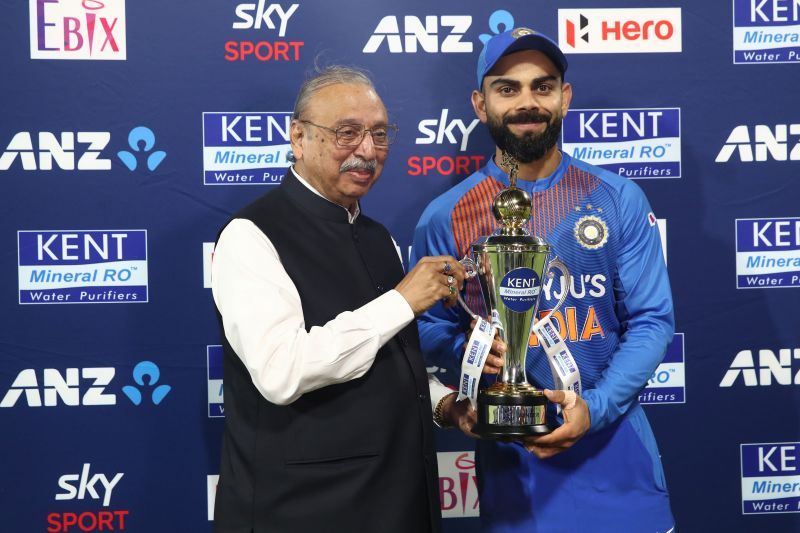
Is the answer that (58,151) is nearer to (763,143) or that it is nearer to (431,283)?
(431,283)

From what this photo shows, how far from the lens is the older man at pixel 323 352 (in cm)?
154

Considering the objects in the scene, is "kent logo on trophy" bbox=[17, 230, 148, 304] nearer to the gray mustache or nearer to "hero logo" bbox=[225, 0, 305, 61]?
"hero logo" bbox=[225, 0, 305, 61]

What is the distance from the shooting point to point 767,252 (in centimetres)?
271

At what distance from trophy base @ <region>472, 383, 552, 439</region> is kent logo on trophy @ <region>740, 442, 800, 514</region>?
1.32 meters

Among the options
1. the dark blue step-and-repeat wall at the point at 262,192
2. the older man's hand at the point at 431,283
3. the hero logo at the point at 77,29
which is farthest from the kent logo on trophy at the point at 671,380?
the hero logo at the point at 77,29

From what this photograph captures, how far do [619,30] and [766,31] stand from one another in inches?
18.7

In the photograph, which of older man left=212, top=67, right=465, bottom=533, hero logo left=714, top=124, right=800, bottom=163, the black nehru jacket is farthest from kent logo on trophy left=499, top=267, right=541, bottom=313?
hero logo left=714, top=124, right=800, bottom=163

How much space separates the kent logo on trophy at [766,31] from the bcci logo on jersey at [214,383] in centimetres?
186

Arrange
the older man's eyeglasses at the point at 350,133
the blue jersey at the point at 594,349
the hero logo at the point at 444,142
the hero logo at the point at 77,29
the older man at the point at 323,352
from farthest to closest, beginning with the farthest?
the hero logo at the point at 444,142
the hero logo at the point at 77,29
the blue jersey at the point at 594,349
the older man's eyeglasses at the point at 350,133
the older man at the point at 323,352

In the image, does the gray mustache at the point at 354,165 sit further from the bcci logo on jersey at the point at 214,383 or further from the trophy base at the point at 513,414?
the bcci logo on jersey at the point at 214,383

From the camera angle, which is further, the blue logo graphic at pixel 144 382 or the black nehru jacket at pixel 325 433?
the blue logo graphic at pixel 144 382

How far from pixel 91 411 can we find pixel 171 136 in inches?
34.0

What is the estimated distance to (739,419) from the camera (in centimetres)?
272

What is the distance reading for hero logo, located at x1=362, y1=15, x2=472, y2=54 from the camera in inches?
103
